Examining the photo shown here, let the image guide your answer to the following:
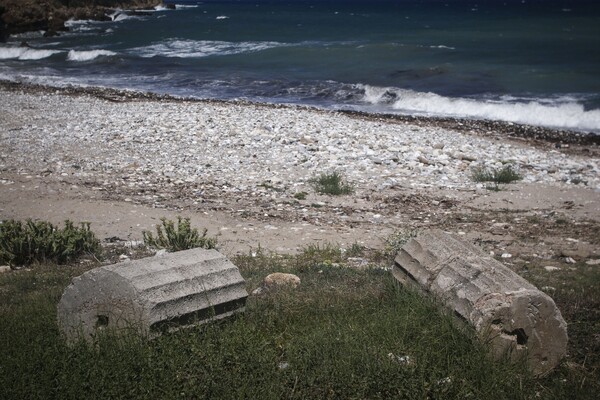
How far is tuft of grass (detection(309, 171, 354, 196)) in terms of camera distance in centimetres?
1265

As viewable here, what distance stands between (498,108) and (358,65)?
12.8 meters

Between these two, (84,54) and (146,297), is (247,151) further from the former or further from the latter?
(84,54)

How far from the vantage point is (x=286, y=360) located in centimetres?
554

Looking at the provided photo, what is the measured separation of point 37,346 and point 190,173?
27.9 feet

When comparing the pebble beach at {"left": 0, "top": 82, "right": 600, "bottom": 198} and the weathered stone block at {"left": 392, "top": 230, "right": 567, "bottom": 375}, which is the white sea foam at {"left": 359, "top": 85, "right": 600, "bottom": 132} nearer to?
the pebble beach at {"left": 0, "top": 82, "right": 600, "bottom": 198}

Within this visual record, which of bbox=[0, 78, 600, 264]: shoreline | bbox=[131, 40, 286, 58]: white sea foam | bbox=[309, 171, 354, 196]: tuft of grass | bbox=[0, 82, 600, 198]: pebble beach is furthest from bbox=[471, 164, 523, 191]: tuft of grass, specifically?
bbox=[131, 40, 286, 58]: white sea foam

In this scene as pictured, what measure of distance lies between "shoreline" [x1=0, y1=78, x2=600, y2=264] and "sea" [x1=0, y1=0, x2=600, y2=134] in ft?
21.8

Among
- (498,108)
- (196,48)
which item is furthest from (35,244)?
(196,48)

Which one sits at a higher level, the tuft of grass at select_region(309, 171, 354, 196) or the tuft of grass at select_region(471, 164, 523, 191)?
the tuft of grass at select_region(309, 171, 354, 196)

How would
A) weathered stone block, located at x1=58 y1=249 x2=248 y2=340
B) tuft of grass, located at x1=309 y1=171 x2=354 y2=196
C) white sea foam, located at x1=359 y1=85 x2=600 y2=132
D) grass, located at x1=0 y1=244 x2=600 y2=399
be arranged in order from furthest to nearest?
white sea foam, located at x1=359 y1=85 x2=600 y2=132
tuft of grass, located at x1=309 y1=171 x2=354 y2=196
weathered stone block, located at x1=58 y1=249 x2=248 y2=340
grass, located at x1=0 y1=244 x2=600 y2=399

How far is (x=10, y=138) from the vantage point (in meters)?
16.2

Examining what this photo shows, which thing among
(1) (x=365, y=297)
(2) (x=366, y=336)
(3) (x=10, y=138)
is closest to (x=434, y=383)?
(2) (x=366, y=336)

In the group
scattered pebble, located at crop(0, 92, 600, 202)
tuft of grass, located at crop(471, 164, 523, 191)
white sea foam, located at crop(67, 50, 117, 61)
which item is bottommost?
A: white sea foam, located at crop(67, 50, 117, 61)

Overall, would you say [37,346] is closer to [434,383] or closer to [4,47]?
[434,383]
